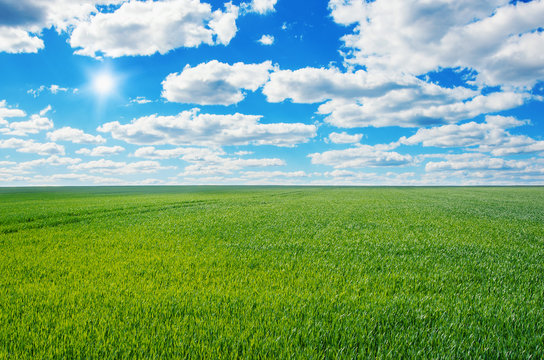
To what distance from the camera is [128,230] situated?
14266 millimetres

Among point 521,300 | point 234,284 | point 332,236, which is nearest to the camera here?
point 521,300

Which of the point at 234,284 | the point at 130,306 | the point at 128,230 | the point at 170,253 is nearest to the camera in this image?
the point at 130,306

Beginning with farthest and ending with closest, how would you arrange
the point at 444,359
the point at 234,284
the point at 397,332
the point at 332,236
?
the point at 332,236 → the point at 234,284 → the point at 397,332 → the point at 444,359

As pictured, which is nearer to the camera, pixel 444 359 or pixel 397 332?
pixel 444 359

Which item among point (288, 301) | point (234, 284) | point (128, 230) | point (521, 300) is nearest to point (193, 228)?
point (128, 230)

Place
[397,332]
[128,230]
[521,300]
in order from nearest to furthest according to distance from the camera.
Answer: [397,332], [521,300], [128,230]

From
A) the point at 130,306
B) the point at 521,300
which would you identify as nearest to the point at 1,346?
the point at 130,306

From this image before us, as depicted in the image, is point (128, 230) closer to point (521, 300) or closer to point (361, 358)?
point (361, 358)

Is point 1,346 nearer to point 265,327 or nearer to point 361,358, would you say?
point 265,327

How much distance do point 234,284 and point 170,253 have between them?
13.1ft

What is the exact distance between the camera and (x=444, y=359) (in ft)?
12.9

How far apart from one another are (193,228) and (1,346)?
10.7 meters

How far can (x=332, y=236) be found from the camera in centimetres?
1277

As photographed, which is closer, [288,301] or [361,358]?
[361,358]
